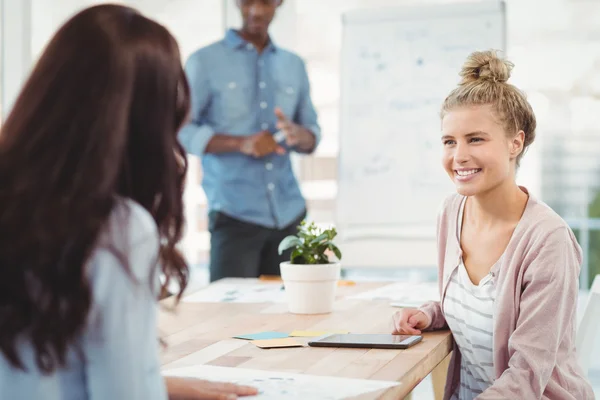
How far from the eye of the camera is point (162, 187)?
0.99m

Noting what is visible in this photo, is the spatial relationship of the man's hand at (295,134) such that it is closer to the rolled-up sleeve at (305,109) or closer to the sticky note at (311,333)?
the rolled-up sleeve at (305,109)

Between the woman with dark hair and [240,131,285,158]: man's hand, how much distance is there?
2050mm

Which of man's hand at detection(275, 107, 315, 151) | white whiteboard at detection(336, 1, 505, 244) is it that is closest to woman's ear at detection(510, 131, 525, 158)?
man's hand at detection(275, 107, 315, 151)

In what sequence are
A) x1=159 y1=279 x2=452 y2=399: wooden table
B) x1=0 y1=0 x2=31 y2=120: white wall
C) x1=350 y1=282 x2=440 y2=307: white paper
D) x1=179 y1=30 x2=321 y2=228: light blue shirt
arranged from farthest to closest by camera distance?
x1=0 y1=0 x2=31 y2=120: white wall
x1=179 y1=30 x2=321 y2=228: light blue shirt
x1=350 y1=282 x2=440 y2=307: white paper
x1=159 y1=279 x2=452 y2=399: wooden table

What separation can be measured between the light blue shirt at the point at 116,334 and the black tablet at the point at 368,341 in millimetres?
652

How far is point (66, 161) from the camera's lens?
873mm

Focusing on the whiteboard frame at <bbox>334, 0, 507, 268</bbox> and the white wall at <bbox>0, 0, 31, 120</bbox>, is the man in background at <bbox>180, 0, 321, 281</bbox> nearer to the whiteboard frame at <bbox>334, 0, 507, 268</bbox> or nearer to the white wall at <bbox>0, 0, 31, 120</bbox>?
the whiteboard frame at <bbox>334, 0, 507, 268</bbox>

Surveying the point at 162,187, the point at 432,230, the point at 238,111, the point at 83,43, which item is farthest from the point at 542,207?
the point at 432,230

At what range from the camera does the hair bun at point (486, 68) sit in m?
1.74

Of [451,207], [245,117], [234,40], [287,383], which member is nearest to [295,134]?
[245,117]

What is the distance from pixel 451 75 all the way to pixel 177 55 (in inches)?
113

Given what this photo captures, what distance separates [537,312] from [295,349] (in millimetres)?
472

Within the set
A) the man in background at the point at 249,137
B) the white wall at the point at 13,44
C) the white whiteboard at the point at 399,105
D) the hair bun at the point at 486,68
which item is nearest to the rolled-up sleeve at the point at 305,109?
the man in background at the point at 249,137

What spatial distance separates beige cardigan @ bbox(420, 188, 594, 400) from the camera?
1.50 meters
